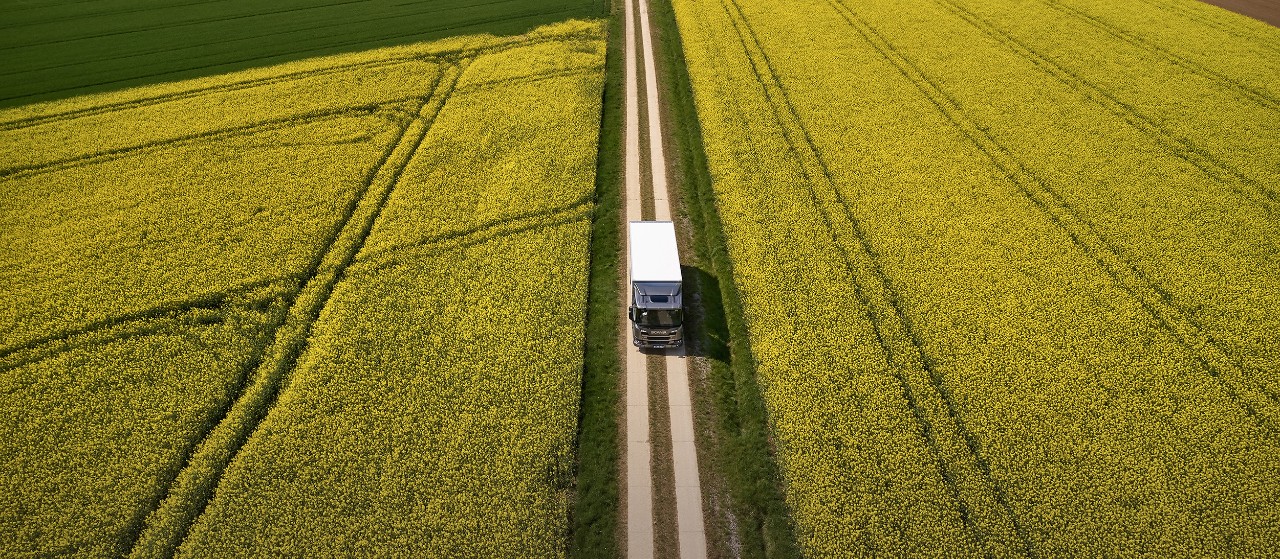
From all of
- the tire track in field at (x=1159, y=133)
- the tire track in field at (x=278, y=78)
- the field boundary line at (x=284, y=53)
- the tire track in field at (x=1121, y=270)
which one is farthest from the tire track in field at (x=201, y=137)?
the tire track in field at (x=1159, y=133)

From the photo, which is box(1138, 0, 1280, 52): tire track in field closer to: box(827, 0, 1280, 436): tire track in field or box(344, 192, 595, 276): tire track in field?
box(827, 0, 1280, 436): tire track in field

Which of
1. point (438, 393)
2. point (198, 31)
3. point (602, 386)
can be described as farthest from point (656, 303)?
point (198, 31)

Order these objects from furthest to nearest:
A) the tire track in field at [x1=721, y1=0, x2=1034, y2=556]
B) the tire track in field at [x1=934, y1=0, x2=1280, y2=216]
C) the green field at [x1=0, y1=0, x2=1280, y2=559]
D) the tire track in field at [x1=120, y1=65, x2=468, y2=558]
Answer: the tire track in field at [x1=934, y1=0, x2=1280, y2=216], the green field at [x1=0, y1=0, x2=1280, y2=559], the tire track in field at [x1=120, y1=65, x2=468, y2=558], the tire track in field at [x1=721, y1=0, x2=1034, y2=556]

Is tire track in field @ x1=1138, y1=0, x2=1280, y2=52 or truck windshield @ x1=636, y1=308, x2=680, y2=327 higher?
tire track in field @ x1=1138, y1=0, x2=1280, y2=52

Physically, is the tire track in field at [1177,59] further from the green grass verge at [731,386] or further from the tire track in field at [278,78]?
the tire track in field at [278,78]

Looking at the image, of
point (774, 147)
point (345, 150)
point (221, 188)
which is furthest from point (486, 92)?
point (774, 147)

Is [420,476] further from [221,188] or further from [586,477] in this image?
[221,188]

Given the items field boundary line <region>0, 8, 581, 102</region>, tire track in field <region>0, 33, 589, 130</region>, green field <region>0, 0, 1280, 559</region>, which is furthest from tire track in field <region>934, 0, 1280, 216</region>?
field boundary line <region>0, 8, 581, 102</region>
